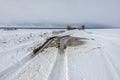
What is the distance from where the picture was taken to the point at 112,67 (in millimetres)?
5496

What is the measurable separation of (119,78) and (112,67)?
3.88 feet

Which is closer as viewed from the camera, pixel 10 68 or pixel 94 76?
pixel 94 76

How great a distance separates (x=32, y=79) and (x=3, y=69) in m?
1.78

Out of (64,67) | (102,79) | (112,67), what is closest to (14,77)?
(64,67)

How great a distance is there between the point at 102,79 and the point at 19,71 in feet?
→ 9.89

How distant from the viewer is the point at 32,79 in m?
4.34

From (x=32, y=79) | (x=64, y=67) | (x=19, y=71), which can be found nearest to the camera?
(x=32, y=79)

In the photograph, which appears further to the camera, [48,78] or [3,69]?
[3,69]

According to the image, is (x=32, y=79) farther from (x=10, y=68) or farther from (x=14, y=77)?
(x=10, y=68)

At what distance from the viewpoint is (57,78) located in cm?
439

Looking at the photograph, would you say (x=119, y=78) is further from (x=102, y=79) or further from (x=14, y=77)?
(x=14, y=77)

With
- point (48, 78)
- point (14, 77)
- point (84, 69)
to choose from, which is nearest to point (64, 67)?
point (84, 69)

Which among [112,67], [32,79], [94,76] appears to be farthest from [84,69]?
[32,79]

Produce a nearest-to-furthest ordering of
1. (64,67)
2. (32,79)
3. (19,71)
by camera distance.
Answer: (32,79) → (19,71) → (64,67)
